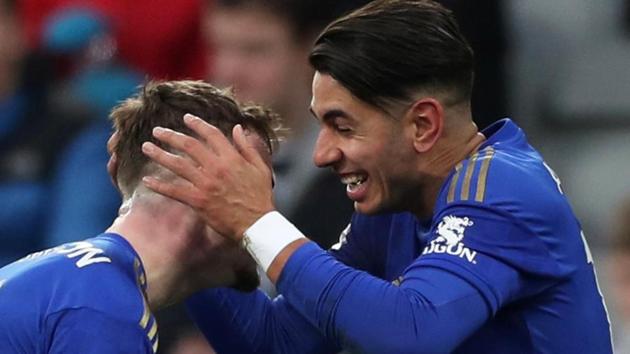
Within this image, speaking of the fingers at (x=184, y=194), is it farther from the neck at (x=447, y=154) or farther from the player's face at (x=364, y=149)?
the neck at (x=447, y=154)

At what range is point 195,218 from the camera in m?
3.25

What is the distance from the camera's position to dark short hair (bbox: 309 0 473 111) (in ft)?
10.5

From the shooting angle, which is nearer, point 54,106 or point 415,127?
point 415,127

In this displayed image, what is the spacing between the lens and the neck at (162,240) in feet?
10.4

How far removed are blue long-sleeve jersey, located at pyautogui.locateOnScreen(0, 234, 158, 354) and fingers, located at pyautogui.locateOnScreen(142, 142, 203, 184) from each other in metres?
0.20

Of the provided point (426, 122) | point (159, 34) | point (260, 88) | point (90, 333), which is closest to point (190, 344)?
point (260, 88)

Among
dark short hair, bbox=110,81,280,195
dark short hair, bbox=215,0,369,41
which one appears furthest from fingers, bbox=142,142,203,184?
dark short hair, bbox=215,0,369,41

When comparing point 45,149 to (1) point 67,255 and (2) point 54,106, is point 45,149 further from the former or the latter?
(1) point 67,255

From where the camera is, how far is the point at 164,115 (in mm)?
3277

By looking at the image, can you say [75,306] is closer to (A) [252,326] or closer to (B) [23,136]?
(A) [252,326]

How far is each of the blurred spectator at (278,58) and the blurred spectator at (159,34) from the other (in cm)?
8

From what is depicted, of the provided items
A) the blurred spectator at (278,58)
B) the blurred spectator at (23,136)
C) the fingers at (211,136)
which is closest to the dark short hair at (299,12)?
the blurred spectator at (278,58)

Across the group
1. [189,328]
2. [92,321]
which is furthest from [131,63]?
[92,321]

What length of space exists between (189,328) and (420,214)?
5.26 ft
